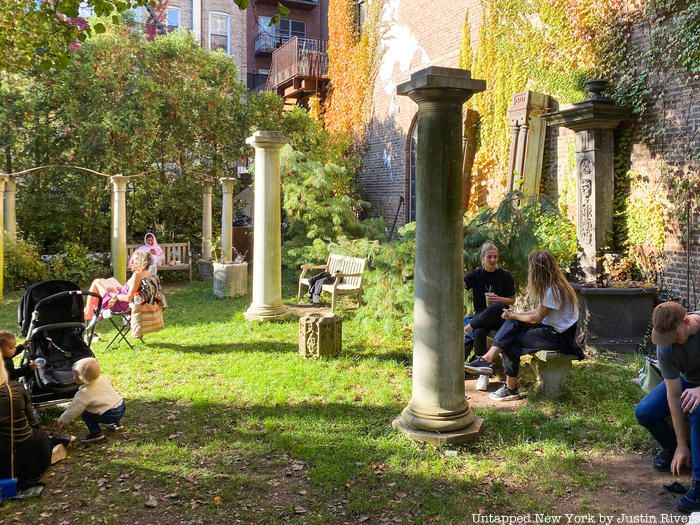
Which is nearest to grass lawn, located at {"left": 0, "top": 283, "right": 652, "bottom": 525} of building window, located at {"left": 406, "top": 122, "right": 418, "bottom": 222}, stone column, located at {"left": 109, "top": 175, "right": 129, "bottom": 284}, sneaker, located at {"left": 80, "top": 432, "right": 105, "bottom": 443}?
sneaker, located at {"left": 80, "top": 432, "right": 105, "bottom": 443}

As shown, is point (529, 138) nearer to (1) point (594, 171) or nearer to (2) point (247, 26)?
(1) point (594, 171)

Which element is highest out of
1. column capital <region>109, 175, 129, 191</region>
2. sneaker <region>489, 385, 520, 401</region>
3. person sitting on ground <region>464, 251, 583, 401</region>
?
column capital <region>109, 175, 129, 191</region>

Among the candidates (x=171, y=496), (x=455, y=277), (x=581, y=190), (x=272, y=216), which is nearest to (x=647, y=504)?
(x=455, y=277)

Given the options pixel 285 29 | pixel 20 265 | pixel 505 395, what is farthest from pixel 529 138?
pixel 285 29

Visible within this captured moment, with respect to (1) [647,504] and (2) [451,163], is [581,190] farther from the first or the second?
(1) [647,504]

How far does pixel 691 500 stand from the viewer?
11.5ft

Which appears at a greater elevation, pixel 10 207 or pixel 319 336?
pixel 10 207

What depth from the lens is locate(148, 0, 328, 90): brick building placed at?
2570 cm

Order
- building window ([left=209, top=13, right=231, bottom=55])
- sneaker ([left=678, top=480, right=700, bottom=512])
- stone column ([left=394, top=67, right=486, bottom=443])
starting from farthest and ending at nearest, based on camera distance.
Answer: building window ([left=209, top=13, right=231, bottom=55]) → stone column ([left=394, top=67, right=486, bottom=443]) → sneaker ([left=678, top=480, right=700, bottom=512])

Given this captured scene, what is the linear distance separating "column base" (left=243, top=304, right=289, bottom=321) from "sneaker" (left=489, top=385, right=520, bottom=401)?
439 centimetres

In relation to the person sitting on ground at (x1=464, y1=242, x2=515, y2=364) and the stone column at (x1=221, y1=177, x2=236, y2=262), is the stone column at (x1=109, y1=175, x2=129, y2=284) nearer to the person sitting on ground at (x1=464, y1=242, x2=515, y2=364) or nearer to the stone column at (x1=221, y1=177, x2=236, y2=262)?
the stone column at (x1=221, y1=177, x2=236, y2=262)

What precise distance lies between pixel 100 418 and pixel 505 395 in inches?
141

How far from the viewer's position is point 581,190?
Result: 29.1 ft

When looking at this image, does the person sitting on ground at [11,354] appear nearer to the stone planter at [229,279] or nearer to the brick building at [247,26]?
the stone planter at [229,279]
